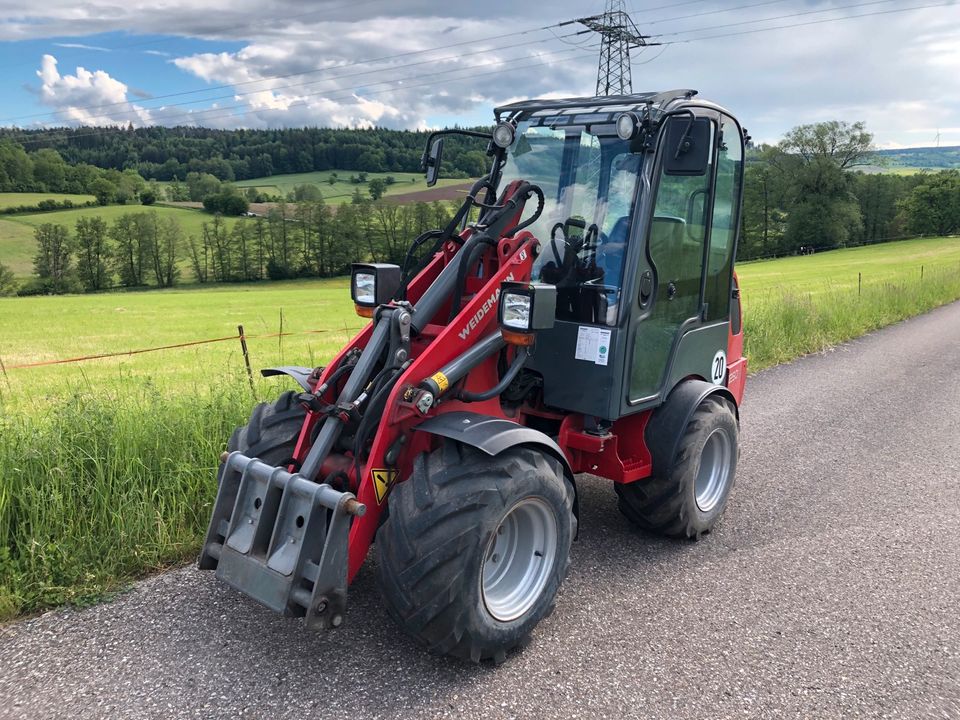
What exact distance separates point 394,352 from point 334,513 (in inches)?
36.5

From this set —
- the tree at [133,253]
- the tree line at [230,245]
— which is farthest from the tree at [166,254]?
the tree at [133,253]

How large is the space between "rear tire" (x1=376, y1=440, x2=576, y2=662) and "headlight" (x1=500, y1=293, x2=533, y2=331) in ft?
1.92

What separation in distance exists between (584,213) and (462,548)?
7.26 ft

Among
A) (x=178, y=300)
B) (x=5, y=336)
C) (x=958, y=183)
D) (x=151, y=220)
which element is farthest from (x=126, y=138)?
(x=958, y=183)

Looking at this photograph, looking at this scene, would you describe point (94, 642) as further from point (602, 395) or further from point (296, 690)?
point (602, 395)

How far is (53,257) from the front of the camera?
64375 millimetres

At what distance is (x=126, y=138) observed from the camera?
90.4 meters

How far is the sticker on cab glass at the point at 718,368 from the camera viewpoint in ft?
17.0

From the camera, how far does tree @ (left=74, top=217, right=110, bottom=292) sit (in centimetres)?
6644

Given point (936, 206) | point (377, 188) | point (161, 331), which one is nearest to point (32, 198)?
point (377, 188)

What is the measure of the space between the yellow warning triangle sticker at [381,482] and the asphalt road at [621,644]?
0.70m

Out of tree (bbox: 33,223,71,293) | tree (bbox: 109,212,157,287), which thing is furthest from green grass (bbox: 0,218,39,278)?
tree (bbox: 109,212,157,287)

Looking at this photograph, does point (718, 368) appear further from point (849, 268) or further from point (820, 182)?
point (820, 182)

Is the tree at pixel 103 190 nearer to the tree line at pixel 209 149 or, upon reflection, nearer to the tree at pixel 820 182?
the tree line at pixel 209 149
